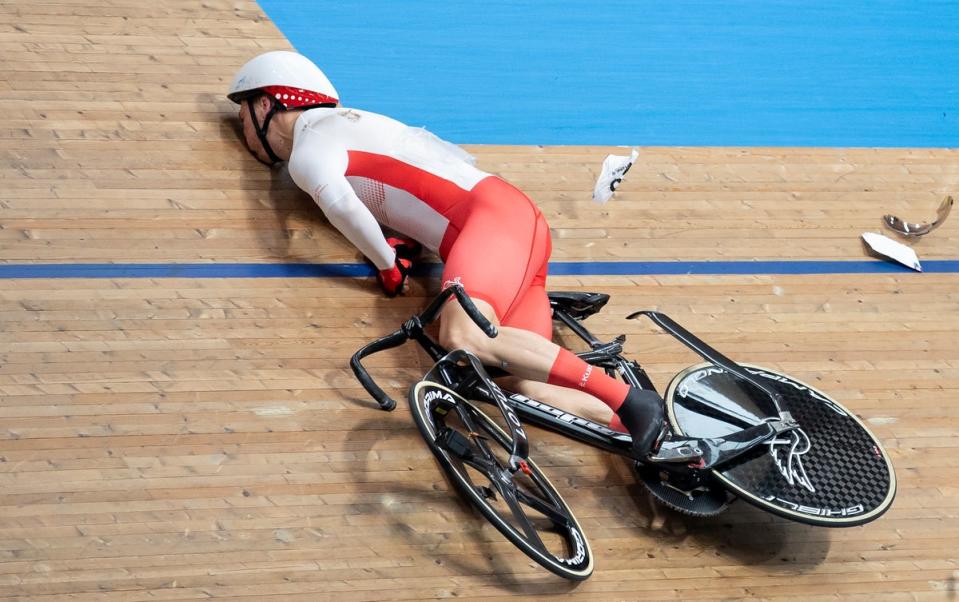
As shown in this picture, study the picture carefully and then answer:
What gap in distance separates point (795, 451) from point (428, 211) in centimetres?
150

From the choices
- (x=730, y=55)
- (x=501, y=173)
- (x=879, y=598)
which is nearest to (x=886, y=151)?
(x=730, y=55)

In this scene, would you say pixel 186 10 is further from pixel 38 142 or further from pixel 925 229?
pixel 925 229

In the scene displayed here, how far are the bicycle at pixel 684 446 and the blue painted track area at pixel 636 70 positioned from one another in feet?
4.96

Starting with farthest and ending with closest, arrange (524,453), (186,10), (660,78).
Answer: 1. (660,78)
2. (186,10)
3. (524,453)

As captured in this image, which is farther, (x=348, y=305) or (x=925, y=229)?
(x=925, y=229)

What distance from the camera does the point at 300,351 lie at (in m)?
3.50

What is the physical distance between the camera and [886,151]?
4.73 metres

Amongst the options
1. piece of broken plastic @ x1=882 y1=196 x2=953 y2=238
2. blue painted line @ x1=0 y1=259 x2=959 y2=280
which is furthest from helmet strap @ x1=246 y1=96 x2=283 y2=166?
piece of broken plastic @ x1=882 y1=196 x2=953 y2=238

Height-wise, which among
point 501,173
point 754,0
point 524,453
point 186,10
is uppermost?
point 754,0

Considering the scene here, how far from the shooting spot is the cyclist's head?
380 centimetres

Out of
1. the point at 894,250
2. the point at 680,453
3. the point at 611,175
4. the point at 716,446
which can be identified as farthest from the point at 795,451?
the point at 894,250

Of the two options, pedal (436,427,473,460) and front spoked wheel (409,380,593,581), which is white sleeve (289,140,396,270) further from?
pedal (436,427,473,460)

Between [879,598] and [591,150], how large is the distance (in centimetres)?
218

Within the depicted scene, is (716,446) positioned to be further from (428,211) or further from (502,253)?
(428,211)
